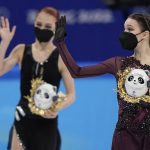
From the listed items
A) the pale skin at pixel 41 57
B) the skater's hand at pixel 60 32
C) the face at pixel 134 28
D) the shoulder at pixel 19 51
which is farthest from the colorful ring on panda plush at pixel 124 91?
the shoulder at pixel 19 51

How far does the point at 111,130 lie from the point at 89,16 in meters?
3.53

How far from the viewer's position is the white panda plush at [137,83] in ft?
13.1

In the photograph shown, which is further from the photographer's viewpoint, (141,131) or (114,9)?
(114,9)

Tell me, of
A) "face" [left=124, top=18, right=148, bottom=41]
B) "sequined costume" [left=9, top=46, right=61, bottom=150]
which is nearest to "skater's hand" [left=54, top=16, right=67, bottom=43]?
"face" [left=124, top=18, right=148, bottom=41]

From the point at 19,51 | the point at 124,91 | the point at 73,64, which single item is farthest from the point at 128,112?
the point at 19,51

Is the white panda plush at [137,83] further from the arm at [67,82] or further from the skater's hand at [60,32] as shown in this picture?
the arm at [67,82]

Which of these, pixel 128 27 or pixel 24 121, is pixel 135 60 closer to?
pixel 128 27

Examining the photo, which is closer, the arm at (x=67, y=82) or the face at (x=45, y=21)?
the arm at (x=67, y=82)

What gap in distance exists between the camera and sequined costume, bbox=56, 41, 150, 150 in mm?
3916

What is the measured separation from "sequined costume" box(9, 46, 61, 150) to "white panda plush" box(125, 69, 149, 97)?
1078mm

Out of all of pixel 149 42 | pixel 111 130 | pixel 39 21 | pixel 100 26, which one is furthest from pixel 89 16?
pixel 149 42

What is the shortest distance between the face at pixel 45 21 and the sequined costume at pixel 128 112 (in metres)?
1.14

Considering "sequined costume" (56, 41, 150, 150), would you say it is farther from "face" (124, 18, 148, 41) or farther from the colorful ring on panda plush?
"face" (124, 18, 148, 41)

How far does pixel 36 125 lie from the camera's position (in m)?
4.88
